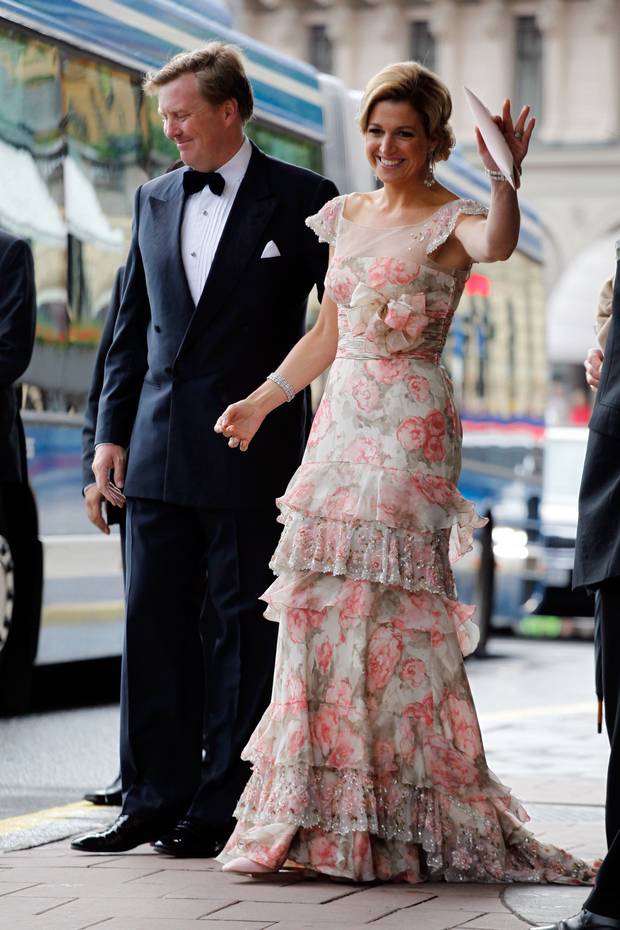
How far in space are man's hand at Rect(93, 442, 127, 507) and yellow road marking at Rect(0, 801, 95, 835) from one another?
104cm

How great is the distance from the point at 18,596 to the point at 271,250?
3.23 metres

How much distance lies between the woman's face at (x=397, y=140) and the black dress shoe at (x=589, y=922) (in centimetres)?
201

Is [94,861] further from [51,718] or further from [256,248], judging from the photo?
[51,718]

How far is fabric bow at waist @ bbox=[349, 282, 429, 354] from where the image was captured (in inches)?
201

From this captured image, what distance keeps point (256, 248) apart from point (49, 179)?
11.9ft

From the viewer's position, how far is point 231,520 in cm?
549

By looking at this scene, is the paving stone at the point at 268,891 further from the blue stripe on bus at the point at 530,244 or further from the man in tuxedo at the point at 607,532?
the blue stripe on bus at the point at 530,244

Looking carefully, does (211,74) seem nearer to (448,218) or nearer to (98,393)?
(448,218)

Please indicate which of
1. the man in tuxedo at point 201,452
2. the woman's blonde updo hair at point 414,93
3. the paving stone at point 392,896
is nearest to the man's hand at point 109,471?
the man in tuxedo at point 201,452

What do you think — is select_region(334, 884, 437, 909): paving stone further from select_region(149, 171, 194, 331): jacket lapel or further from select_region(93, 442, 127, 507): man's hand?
select_region(149, 171, 194, 331): jacket lapel

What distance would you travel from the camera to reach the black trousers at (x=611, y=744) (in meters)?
4.02

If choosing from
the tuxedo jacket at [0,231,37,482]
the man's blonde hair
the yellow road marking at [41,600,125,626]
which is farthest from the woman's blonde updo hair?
the yellow road marking at [41,600,125,626]

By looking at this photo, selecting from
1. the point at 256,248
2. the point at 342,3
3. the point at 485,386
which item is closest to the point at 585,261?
the point at 342,3

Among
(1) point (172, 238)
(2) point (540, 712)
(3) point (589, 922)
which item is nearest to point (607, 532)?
(3) point (589, 922)
